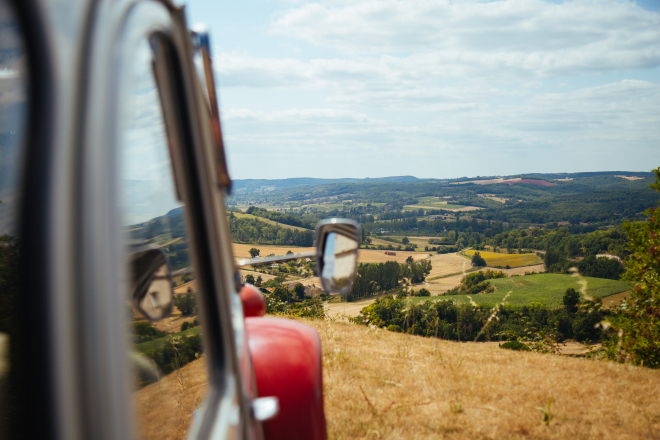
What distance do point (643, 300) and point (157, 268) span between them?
30.7 ft

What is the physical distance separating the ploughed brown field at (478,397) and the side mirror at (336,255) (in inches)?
92.6

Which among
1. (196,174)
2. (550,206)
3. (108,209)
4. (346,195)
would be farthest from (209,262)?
(550,206)

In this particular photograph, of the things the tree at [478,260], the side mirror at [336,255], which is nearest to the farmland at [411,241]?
the tree at [478,260]

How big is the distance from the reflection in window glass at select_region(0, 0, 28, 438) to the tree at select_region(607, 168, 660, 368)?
8.97 meters

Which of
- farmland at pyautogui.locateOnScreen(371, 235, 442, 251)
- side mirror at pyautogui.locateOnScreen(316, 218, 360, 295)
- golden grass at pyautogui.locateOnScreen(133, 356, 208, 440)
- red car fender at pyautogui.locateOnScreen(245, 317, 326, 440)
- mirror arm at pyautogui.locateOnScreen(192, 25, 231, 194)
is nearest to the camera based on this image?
golden grass at pyautogui.locateOnScreen(133, 356, 208, 440)

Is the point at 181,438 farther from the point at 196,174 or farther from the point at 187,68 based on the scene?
the point at 187,68

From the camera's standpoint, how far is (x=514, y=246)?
51094 mm

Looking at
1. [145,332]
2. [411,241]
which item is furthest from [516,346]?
[411,241]

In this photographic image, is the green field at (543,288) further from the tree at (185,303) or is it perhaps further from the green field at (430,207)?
the green field at (430,207)

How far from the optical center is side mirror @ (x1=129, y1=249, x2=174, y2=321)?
1.92ft

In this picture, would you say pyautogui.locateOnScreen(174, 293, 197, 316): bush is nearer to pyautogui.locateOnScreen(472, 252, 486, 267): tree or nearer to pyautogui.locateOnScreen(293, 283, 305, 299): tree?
pyautogui.locateOnScreen(293, 283, 305, 299): tree

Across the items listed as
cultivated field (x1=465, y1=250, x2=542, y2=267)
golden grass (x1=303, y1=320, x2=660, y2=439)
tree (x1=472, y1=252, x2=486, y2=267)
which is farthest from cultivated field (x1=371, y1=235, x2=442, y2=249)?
golden grass (x1=303, y1=320, x2=660, y2=439)

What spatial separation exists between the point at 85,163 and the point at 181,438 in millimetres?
551

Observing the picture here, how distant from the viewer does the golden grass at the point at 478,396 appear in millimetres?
3773
